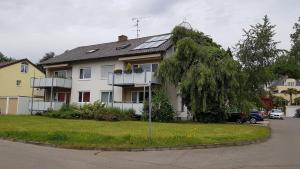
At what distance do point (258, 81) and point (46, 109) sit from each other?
20396mm

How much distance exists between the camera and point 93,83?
136 ft

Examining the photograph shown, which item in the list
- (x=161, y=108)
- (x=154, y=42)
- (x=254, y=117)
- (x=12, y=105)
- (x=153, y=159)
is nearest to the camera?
(x=153, y=159)

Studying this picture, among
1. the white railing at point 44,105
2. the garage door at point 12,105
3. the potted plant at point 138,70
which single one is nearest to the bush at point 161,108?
the potted plant at point 138,70

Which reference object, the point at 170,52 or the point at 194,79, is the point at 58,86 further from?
the point at 194,79

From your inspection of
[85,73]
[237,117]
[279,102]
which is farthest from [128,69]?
[279,102]

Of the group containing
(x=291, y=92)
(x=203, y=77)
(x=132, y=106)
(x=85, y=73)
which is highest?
(x=291, y=92)

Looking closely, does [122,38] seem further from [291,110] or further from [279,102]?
[279,102]

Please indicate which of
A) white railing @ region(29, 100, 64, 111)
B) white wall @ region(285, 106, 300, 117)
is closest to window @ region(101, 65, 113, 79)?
white railing @ region(29, 100, 64, 111)

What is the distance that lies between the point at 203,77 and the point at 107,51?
580 inches

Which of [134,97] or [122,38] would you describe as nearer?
[134,97]

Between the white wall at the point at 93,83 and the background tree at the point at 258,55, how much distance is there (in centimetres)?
1145

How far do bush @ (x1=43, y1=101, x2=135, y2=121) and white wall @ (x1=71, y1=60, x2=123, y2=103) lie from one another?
4136mm

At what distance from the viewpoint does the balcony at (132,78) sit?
34344 mm

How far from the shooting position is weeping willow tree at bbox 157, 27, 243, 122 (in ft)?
102
